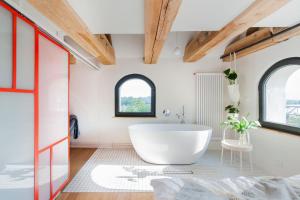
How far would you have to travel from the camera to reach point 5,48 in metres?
1.23

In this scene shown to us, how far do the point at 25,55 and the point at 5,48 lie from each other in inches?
8.6

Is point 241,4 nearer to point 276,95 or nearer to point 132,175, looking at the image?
point 276,95

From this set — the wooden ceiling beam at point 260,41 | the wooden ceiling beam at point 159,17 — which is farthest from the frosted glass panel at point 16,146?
the wooden ceiling beam at point 260,41

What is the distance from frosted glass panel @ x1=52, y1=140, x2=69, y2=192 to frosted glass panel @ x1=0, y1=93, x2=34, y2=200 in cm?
45

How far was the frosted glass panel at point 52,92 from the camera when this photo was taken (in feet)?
5.60

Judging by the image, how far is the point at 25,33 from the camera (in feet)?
4.73

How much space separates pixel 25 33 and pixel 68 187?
204 cm

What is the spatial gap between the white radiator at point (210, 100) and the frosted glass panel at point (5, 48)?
11.9 ft

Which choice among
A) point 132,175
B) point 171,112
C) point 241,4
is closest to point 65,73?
point 132,175

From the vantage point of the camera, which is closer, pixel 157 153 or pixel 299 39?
pixel 299 39

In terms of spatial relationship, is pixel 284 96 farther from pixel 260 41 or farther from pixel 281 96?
pixel 260 41

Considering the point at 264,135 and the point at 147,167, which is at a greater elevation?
Result: the point at 264,135

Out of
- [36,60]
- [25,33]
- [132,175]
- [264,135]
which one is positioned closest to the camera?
[25,33]

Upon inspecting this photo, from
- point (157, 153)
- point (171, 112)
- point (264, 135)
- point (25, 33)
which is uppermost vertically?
point (25, 33)
